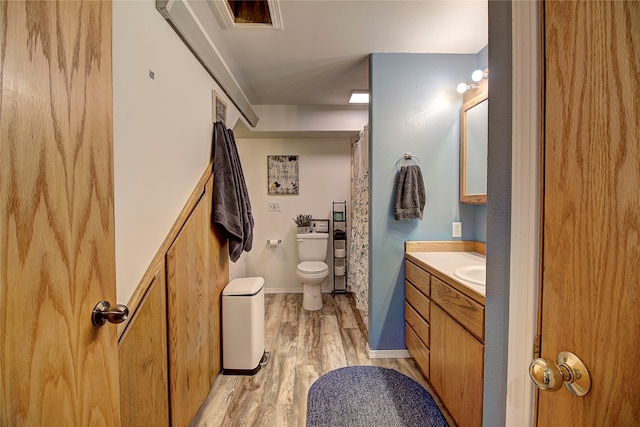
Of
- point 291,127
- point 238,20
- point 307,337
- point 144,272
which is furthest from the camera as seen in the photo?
point 291,127

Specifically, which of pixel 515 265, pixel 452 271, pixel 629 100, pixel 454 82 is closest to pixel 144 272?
pixel 515 265

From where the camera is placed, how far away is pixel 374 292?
78.0 inches

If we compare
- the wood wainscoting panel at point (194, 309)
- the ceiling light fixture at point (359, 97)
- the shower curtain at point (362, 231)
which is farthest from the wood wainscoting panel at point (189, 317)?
the ceiling light fixture at point (359, 97)

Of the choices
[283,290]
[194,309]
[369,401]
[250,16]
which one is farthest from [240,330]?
[250,16]

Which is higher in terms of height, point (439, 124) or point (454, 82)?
point (454, 82)

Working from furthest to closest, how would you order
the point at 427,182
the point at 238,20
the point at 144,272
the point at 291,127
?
1. the point at 291,127
2. the point at 427,182
3. the point at 238,20
4. the point at 144,272

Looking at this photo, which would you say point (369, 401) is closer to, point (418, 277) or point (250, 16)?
point (418, 277)

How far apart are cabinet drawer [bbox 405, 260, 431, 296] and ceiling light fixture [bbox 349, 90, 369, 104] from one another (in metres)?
1.78

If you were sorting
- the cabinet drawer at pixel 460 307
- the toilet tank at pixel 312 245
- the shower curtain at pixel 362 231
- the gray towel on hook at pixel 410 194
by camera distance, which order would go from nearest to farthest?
1. the cabinet drawer at pixel 460 307
2. the gray towel on hook at pixel 410 194
3. the shower curtain at pixel 362 231
4. the toilet tank at pixel 312 245

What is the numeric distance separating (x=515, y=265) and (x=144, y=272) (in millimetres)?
1291

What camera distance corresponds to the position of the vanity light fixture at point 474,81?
1709 millimetres

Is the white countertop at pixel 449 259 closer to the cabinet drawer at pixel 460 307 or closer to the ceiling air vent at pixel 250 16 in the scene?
the cabinet drawer at pixel 460 307

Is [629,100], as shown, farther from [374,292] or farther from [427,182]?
[374,292]

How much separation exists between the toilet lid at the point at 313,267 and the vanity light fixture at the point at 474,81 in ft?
6.82
